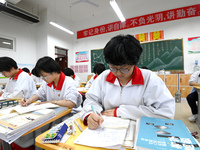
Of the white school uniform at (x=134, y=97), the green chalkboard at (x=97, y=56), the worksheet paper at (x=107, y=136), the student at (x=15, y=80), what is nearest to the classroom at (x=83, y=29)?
the green chalkboard at (x=97, y=56)

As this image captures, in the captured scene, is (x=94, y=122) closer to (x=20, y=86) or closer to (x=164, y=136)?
(x=164, y=136)

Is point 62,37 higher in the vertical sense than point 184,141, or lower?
higher

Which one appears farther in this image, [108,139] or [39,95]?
[39,95]

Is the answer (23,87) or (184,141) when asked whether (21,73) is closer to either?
(23,87)

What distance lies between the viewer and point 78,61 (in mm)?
6141

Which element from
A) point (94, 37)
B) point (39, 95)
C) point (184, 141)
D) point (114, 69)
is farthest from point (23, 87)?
point (94, 37)

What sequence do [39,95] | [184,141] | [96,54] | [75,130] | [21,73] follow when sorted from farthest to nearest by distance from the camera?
[96,54], [21,73], [39,95], [75,130], [184,141]

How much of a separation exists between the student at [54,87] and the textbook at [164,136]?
897mm

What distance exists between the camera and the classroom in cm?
400

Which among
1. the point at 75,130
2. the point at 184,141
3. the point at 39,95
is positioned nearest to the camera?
the point at 184,141

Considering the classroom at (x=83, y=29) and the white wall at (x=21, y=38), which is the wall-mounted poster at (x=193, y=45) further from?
the white wall at (x=21, y=38)

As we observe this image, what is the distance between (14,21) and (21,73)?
397 centimetres

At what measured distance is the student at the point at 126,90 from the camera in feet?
2.31

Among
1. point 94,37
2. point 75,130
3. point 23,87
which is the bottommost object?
point 75,130
